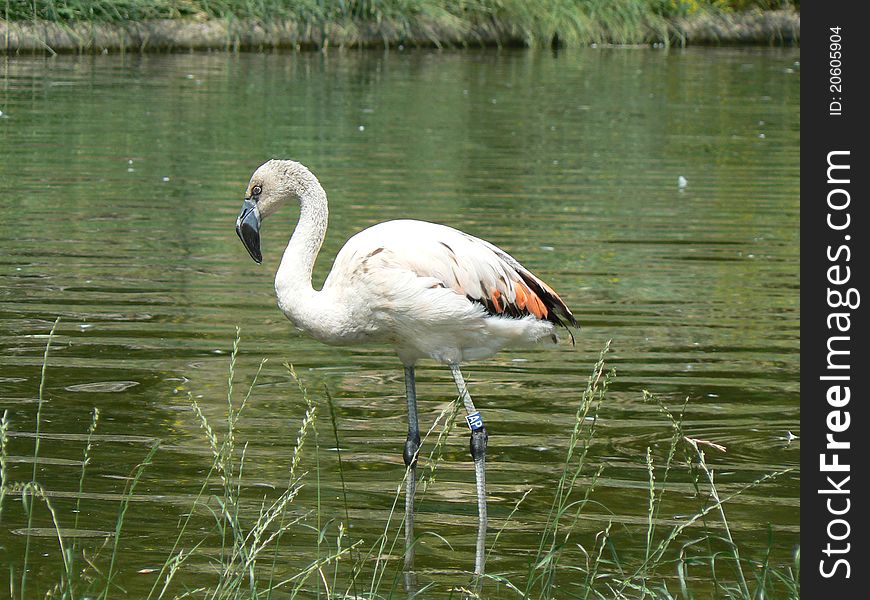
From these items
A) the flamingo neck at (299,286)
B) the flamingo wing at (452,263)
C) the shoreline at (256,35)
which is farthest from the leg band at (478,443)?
the shoreline at (256,35)

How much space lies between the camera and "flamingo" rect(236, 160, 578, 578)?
5207 mm

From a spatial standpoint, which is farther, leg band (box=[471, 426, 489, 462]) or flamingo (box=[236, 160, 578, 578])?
leg band (box=[471, 426, 489, 462])

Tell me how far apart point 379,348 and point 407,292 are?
2.78 m

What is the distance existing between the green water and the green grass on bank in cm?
418

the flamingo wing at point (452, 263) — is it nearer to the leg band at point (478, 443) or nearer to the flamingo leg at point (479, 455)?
the flamingo leg at point (479, 455)

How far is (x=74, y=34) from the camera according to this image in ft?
78.2

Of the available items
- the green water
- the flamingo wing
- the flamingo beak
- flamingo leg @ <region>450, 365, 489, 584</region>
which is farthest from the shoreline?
flamingo leg @ <region>450, 365, 489, 584</region>

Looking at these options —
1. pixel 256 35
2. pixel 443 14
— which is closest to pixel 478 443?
pixel 256 35

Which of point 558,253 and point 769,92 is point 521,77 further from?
point 558,253

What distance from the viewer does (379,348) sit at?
797 cm

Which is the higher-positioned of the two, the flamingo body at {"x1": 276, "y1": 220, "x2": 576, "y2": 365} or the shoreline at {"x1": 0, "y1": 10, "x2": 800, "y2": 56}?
the flamingo body at {"x1": 276, "y1": 220, "x2": 576, "y2": 365}

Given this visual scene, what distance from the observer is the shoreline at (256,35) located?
23.7m

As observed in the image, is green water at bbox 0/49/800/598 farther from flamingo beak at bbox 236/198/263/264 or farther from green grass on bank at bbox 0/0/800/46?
green grass on bank at bbox 0/0/800/46
